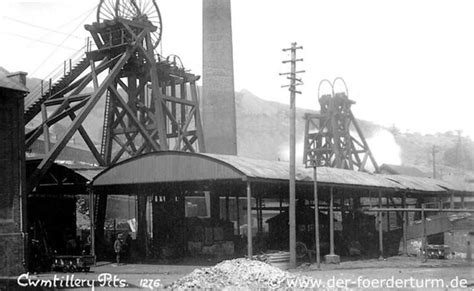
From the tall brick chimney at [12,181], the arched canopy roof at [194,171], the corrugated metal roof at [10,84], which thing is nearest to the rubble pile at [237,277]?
the arched canopy roof at [194,171]

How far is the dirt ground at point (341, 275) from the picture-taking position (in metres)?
15.5

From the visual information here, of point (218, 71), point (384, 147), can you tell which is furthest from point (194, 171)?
point (384, 147)

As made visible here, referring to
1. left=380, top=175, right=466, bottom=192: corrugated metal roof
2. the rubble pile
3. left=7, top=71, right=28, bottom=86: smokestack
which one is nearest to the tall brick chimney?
left=7, top=71, right=28, bottom=86: smokestack

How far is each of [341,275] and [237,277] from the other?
4.98m

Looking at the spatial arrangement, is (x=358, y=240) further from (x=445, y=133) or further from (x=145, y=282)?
(x=445, y=133)

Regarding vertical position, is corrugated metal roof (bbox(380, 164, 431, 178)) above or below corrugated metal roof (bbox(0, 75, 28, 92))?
below

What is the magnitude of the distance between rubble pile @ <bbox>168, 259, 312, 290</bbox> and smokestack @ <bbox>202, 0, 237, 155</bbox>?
48.7ft

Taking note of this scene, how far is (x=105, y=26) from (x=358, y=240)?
16.1 meters

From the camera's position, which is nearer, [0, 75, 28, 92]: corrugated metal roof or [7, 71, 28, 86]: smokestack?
[0, 75, 28, 92]: corrugated metal roof

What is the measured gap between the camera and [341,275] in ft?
59.1

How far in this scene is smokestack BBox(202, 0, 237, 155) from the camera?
28.6 meters

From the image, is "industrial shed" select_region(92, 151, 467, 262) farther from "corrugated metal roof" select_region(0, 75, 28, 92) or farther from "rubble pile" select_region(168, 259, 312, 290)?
"corrugated metal roof" select_region(0, 75, 28, 92)

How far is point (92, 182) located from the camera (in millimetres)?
22609

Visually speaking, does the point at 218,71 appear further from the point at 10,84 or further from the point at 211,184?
the point at 10,84
